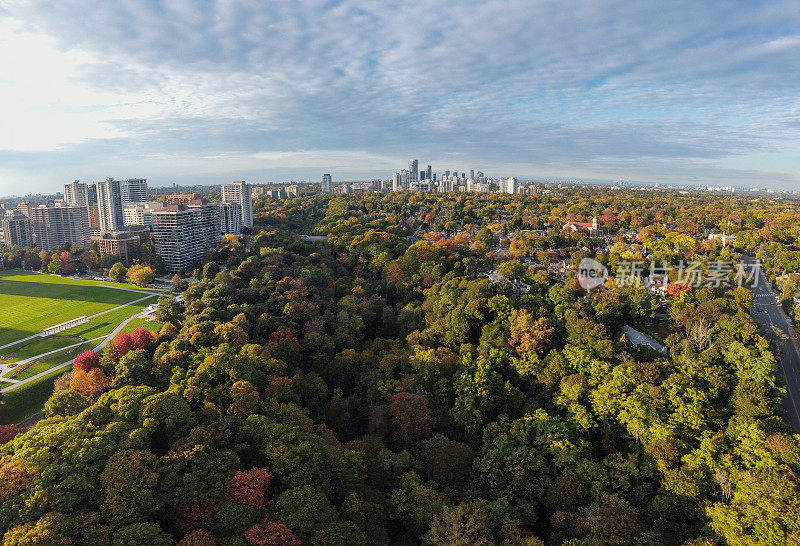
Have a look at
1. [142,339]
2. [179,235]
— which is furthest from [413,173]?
[142,339]

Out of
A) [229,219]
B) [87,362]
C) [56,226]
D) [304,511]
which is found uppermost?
[229,219]

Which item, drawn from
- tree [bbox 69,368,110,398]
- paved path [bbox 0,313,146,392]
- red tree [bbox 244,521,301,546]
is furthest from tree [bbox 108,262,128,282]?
red tree [bbox 244,521,301,546]

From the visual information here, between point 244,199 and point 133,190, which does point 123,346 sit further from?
point 133,190

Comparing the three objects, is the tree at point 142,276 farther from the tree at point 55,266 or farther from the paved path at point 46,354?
the paved path at point 46,354

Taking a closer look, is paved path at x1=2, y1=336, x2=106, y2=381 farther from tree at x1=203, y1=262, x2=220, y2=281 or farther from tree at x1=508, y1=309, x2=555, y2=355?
tree at x1=508, y1=309, x2=555, y2=355

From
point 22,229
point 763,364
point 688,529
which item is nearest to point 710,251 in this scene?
point 763,364

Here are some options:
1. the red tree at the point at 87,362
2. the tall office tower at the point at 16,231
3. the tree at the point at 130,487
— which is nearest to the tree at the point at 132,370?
the red tree at the point at 87,362

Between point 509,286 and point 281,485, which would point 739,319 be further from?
point 281,485
